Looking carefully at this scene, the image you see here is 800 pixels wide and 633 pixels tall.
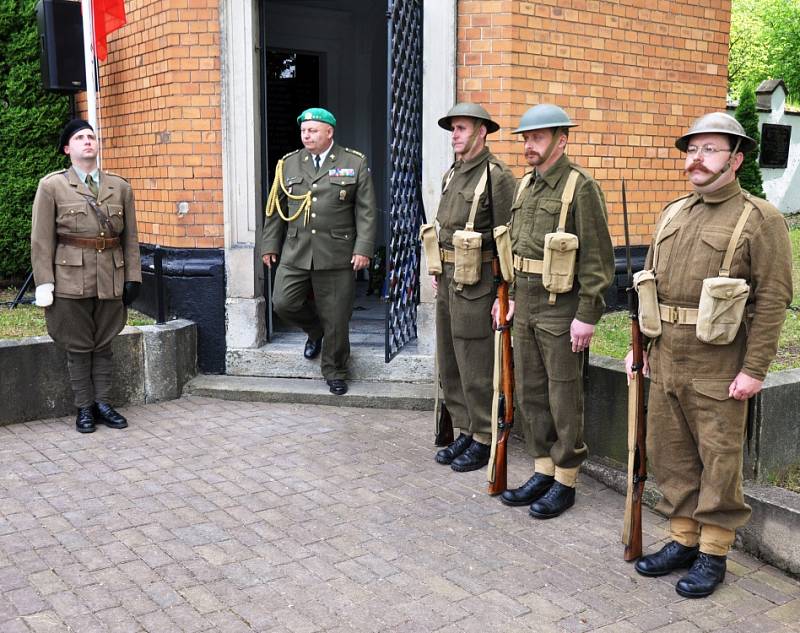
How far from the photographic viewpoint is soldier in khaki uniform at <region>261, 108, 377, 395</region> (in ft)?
20.9

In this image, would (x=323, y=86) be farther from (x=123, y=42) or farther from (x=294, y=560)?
(x=294, y=560)

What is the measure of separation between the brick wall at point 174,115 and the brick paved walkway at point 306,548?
78.6 inches

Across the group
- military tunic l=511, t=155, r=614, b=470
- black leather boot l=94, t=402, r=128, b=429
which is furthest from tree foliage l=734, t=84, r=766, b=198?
black leather boot l=94, t=402, r=128, b=429

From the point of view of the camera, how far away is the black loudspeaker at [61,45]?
769cm

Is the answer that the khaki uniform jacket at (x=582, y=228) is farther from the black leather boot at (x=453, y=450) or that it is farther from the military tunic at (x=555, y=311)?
the black leather boot at (x=453, y=450)

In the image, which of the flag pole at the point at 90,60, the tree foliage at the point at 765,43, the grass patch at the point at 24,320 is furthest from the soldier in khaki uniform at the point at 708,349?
the tree foliage at the point at 765,43

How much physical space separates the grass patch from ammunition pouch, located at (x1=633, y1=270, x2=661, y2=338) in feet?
15.0

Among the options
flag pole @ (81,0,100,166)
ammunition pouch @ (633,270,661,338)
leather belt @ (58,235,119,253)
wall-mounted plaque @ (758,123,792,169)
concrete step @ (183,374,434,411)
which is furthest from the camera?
wall-mounted plaque @ (758,123,792,169)

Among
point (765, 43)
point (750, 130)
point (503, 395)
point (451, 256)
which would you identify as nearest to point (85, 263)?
point (451, 256)

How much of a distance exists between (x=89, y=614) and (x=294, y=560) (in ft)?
2.98

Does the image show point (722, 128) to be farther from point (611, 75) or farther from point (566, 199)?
point (611, 75)

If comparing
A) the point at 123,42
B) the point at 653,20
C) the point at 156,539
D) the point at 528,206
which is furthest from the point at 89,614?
the point at 653,20

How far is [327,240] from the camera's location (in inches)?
252

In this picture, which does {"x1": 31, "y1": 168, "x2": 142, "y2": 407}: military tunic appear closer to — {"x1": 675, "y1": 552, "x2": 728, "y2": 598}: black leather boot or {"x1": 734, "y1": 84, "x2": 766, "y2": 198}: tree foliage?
{"x1": 675, "y1": 552, "x2": 728, "y2": 598}: black leather boot
